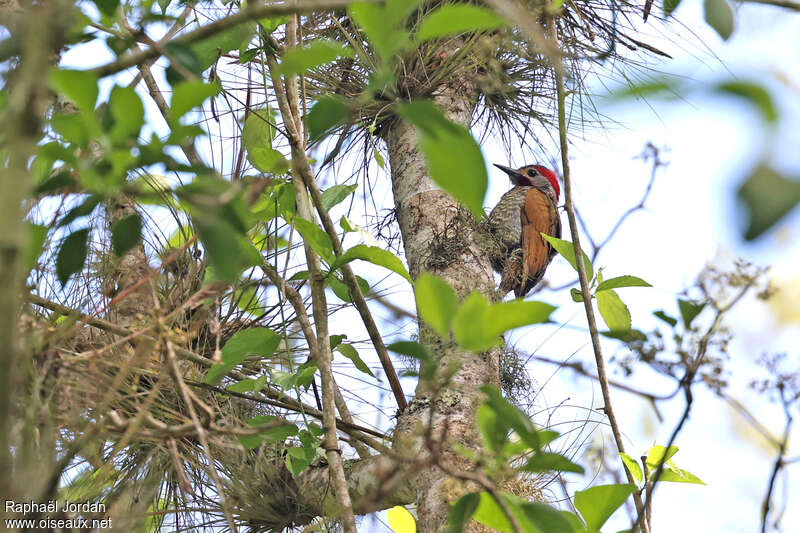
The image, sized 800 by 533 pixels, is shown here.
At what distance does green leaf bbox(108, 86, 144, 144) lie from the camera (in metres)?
0.72

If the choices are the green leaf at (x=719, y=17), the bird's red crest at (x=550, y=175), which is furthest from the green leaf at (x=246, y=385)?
the bird's red crest at (x=550, y=175)

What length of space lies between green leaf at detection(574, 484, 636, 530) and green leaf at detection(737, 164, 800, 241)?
0.75m

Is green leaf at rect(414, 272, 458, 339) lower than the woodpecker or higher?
lower

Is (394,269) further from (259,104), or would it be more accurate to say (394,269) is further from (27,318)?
(259,104)

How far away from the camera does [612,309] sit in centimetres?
162

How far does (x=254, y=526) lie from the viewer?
6.81ft

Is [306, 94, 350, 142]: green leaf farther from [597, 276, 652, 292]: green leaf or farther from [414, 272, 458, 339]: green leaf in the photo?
[597, 276, 652, 292]: green leaf

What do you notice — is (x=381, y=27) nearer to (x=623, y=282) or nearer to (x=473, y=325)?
(x=473, y=325)

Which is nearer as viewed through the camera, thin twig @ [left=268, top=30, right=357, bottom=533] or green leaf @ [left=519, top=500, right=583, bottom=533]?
green leaf @ [left=519, top=500, right=583, bottom=533]

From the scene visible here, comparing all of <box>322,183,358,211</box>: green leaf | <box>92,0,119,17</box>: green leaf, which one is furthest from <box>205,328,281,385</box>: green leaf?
<box>92,0,119,17</box>: green leaf

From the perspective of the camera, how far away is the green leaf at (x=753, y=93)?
43 cm

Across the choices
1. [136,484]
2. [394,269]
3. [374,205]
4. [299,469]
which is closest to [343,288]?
[394,269]

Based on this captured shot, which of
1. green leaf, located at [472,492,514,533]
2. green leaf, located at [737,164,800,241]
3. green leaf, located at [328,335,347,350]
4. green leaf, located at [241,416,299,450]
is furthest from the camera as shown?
green leaf, located at [328,335,347,350]

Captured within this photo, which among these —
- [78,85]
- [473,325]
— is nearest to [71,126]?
[78,85]
